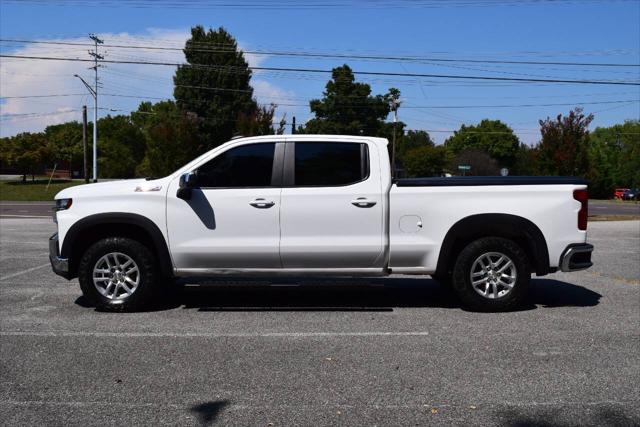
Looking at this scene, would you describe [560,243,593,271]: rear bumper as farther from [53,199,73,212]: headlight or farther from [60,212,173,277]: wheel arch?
[53,199,73,212]: headlight

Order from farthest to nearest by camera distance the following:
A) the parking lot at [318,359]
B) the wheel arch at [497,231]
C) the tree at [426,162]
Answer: the tree at [426,162] < the wheel arch at [497,231] < the parking lot at [318,359]

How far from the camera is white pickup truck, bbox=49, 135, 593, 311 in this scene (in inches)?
277

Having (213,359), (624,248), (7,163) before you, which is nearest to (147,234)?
(213,359)

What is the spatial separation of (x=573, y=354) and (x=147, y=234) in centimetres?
461

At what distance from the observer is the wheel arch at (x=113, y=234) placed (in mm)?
7004

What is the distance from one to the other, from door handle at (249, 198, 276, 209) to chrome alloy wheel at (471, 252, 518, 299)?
2.39 metres

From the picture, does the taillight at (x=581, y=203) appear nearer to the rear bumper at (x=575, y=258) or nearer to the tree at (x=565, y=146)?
the rear bumper at (x=575, y=258)

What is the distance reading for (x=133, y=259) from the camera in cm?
711

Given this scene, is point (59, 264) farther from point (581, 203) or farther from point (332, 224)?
point (581, 203)

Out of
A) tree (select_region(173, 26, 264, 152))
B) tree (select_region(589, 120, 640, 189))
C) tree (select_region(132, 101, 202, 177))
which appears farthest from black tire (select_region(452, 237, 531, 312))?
tree (select_region(589, 120, 640, 189))

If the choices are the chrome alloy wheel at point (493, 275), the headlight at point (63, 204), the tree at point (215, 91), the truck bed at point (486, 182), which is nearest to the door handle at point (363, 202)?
the truck bed at point (486, 182)

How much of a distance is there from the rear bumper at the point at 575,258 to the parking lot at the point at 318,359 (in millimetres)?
570

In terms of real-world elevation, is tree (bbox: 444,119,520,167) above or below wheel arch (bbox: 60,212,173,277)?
above

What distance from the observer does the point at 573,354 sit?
18.4ft
